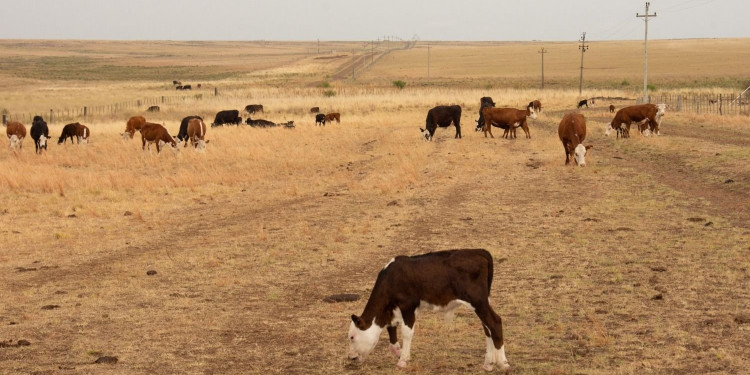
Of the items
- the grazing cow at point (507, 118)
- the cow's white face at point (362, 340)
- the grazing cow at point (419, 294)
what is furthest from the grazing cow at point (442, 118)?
the cow's white face at point (362, 340)

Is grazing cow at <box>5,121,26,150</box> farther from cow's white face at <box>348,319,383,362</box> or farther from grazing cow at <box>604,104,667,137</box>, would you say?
cow's white face at <box>348,319,383,362</box>

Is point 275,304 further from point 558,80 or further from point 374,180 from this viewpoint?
point 558,80

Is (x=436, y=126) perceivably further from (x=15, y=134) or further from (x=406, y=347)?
(x=406, y=347)

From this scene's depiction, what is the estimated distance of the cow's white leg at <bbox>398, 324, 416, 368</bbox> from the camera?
26.1 ft

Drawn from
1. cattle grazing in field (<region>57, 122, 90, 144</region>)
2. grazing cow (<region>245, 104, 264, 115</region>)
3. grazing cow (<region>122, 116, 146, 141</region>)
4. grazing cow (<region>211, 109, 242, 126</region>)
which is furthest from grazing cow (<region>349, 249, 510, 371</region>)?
grazing cow (<region>245, 104, 264, 115</region>)

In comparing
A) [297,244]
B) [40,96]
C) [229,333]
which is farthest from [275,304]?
[40,96]

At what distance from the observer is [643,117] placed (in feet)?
104

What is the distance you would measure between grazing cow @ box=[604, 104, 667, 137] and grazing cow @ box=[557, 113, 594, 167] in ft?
26.3

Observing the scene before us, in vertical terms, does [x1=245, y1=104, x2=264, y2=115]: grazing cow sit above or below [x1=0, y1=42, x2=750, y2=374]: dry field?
above

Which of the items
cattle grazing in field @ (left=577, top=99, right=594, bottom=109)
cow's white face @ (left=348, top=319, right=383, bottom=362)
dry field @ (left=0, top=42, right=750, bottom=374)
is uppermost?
cattle grazing in field @ (left=577, top=99, right=594, bottom=109)

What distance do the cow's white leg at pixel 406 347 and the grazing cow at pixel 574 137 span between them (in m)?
16.8

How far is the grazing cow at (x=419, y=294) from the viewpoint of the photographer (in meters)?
7.89

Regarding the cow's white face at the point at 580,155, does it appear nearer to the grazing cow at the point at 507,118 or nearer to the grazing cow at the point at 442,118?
the grazing cow at the point at 507,118

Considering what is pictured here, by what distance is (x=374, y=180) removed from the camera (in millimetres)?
23000
